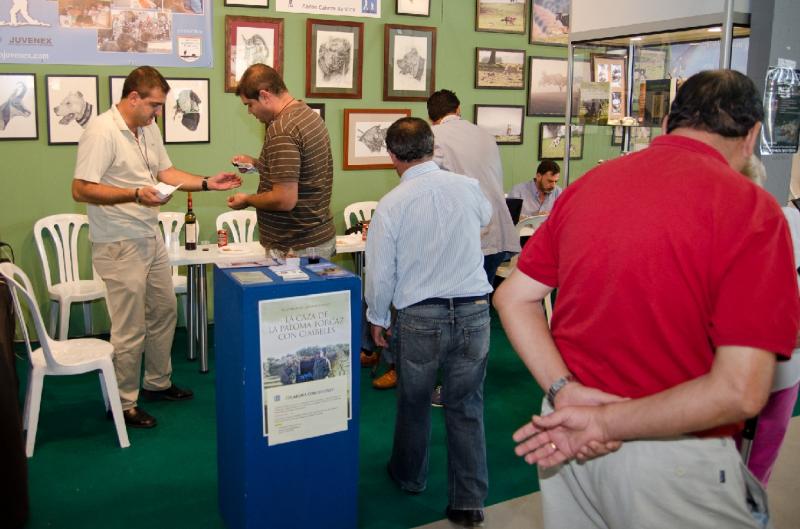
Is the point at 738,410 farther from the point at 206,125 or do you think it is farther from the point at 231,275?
the point at 206,125

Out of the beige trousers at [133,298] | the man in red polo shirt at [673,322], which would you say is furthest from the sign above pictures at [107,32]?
the man in red polo shirt at [673,322]

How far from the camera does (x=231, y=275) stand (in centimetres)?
278

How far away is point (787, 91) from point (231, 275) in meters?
2.24

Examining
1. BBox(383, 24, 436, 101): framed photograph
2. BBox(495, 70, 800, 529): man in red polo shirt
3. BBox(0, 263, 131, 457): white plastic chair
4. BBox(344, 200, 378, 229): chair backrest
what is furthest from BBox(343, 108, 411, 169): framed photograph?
BBox(495, 70, 800, 529): man in red polo shirt

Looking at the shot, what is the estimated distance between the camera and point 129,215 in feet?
13.0

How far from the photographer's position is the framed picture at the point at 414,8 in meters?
6.38

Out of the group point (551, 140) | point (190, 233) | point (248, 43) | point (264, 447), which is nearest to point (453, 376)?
point (264, 447)

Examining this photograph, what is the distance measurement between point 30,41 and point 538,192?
13.3 feet

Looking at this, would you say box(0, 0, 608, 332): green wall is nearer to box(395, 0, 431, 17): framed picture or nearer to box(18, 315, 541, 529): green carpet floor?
box(395, 0, 431, 17): framed picture

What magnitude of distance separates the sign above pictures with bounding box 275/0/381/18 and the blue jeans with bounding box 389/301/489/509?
146 inches

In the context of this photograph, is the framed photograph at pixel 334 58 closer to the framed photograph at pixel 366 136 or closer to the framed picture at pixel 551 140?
the framed photograph at pixel 366 136

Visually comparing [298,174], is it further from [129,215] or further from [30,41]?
[30,41]

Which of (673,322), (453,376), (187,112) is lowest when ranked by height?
(453,376)

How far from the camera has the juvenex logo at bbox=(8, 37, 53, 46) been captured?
201 inches
